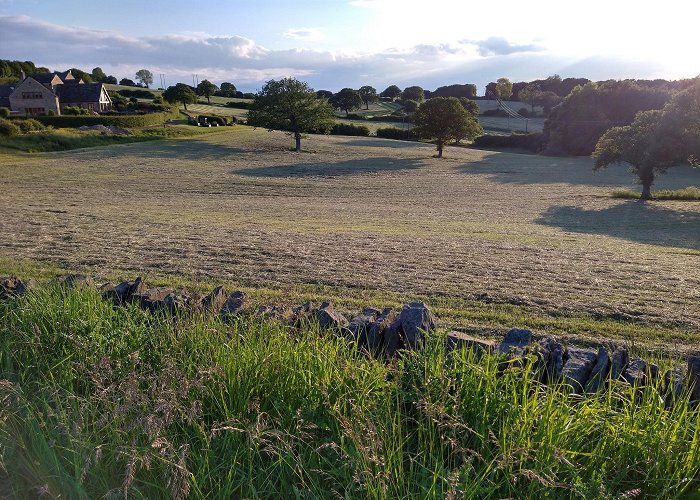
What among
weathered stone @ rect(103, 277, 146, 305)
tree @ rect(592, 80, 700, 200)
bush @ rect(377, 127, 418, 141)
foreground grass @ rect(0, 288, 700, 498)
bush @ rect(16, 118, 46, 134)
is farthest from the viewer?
bush @ rect(377, 127, 418, 141)

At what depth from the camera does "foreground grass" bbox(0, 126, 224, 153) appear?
Answer: 50.8 metres

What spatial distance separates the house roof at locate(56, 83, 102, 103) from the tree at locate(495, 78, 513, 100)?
8804 cm

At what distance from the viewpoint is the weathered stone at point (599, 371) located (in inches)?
173

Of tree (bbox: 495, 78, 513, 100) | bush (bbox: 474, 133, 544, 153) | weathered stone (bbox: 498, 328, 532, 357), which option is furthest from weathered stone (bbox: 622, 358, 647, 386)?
tree (bbox: 495, 78, 513, 100)

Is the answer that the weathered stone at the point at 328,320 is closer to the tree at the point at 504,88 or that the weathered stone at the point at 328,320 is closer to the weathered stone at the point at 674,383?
the weathered stone at the point at 674,383

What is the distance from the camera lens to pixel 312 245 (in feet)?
48.4

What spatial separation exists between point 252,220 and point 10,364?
16.8 m

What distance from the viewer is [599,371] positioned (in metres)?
4.43

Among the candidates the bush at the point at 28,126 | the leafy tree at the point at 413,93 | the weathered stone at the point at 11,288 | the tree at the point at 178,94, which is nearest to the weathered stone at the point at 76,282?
the weathered stone at the point at 11,288

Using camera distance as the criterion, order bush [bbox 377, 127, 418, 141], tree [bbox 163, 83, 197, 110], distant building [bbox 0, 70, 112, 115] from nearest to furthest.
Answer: bush [bbox 377, 127, 418, 141], distant building [bbox 0, 70, 112, 115], tree [bbox 163, 83, 197, 110]

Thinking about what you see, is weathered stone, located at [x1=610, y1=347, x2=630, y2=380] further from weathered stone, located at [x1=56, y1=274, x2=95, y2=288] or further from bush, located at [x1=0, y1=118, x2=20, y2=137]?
bush, located at [x1=0, y1=118, x2=20, y2=137]

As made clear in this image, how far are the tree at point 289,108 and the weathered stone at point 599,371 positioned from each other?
59.8 m

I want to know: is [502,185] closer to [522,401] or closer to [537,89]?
[522,401]

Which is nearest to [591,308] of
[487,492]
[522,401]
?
[522,401]
